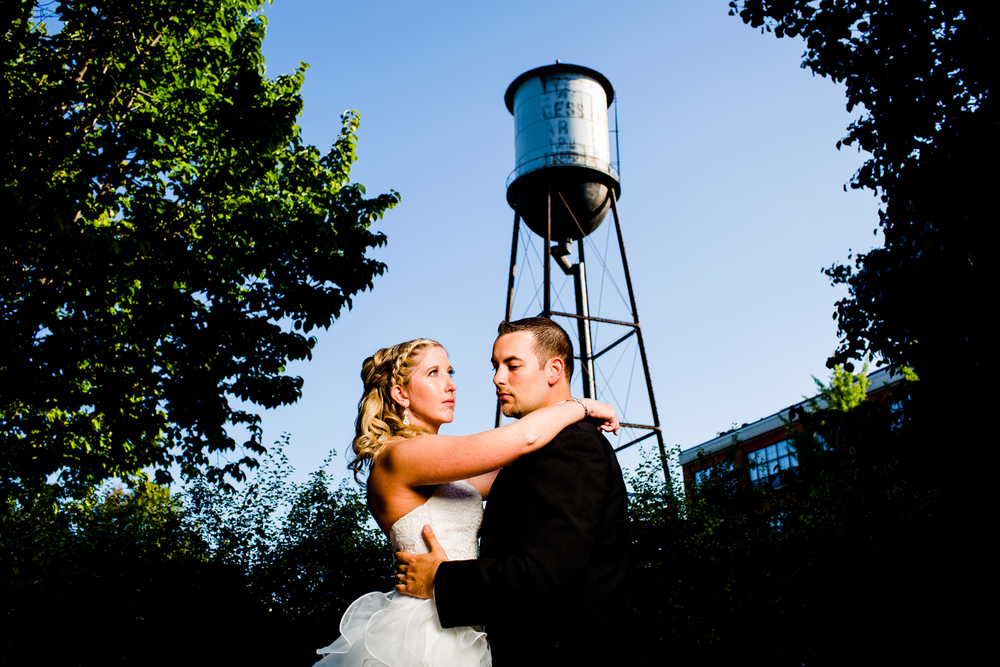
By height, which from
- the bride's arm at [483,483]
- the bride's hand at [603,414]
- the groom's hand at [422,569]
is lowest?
the groom's hand at [422,569]

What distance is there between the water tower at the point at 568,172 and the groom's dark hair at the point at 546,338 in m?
14.5

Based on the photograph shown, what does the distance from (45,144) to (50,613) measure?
6.50m

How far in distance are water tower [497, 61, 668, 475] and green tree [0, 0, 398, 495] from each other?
7.65 metres

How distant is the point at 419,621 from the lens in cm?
283

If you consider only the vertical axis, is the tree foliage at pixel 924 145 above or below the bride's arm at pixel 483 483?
above

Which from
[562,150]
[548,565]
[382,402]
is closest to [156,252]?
[382,402]

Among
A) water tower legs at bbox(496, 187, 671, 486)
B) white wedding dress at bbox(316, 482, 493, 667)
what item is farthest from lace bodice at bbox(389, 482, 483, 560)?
water tower legs at bbox(496, 187, 671, 486)

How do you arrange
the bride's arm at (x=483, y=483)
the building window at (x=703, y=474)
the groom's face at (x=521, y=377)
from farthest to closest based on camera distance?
1. the building window at (x=703, y=474)
2. the bride's arm at (x=483, y=483)
3. the groom's face at (x=521, y=377)

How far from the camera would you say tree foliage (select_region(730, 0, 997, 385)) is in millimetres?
9219

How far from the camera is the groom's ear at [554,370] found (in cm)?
331

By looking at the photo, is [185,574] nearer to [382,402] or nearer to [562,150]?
[382,402]

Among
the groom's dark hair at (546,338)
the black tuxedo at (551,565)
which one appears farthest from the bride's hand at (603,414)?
the groom's dark hair at (546,338)

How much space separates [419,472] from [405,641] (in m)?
0.63

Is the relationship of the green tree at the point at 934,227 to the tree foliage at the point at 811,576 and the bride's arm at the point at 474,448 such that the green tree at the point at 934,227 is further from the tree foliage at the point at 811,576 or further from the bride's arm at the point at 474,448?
the bride's arm at the point at 474,448
